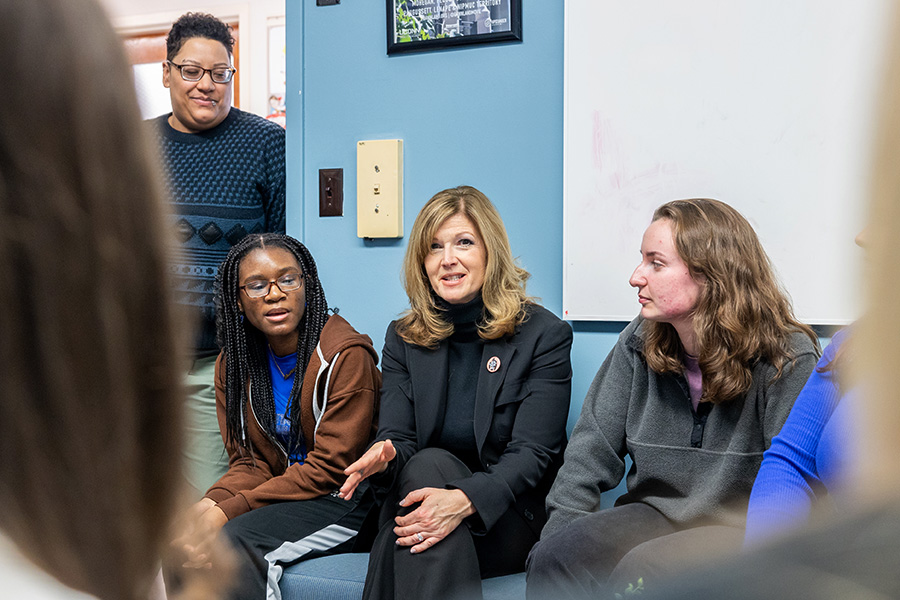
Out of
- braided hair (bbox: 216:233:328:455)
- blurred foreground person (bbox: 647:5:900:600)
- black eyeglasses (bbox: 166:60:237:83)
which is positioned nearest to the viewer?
blurred foreground person (bbox: 647:5:900:600)

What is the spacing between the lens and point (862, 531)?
0.24 m

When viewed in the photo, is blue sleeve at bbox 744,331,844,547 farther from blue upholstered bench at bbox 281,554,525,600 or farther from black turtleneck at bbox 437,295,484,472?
black turtleneck at bbox 437,295,484,472

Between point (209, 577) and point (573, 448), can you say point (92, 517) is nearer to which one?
point (209, 577)

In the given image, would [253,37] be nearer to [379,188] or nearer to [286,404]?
[379,188]

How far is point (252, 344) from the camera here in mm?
2223

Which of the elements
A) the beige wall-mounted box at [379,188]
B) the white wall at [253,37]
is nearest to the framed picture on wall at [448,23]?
the beige wall-mounted box at [379,188]

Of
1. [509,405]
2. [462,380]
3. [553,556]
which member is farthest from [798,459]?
[462,380]

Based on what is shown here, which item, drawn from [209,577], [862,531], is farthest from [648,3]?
[862,531]

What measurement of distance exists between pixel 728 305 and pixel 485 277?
0.65m

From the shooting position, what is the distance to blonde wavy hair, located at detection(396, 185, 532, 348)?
6.86ft

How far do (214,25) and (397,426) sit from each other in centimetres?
138

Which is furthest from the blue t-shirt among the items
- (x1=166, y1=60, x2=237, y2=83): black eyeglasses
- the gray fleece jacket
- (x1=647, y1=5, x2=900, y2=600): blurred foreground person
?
(x1=647, y1=5, x2=900, y2=600): blurred foreground person

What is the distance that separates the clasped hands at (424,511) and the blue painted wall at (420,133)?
0.61m

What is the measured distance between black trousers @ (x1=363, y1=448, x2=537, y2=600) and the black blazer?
0.05m
